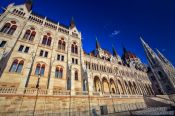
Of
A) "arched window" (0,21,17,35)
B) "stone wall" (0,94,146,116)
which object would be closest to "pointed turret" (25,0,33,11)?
"arched window" (0,21,17,35)

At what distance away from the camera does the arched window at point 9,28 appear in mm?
17359

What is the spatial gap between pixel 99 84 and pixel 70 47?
14.7m

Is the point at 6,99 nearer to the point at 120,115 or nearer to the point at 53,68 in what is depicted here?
the point at 53,68

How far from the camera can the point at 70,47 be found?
23984mm

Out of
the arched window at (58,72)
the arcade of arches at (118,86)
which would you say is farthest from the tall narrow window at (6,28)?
the arcade of arches at (118,86)

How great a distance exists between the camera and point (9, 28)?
17.8 meters

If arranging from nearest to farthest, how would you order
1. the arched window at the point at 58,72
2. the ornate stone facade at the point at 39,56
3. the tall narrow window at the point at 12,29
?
the ornate stone facade at the point at 39,56 → the tall narrow window at the point at 12,29 → the arched window at the point at 58,72

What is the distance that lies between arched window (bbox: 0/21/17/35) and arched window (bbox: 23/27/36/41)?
7.02 ft

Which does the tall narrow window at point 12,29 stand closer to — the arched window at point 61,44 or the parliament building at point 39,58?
the parliament building at point 39,58

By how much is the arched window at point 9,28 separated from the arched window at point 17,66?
6265mm

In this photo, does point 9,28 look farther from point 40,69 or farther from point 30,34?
point 40,69

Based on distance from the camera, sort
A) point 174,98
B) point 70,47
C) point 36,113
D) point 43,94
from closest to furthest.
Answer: point 36,113
point 43,94
point 70,47
point 174,98

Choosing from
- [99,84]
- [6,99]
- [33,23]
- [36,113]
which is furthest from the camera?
[99,84]

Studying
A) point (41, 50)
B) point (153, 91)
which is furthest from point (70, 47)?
point (153, 91)
